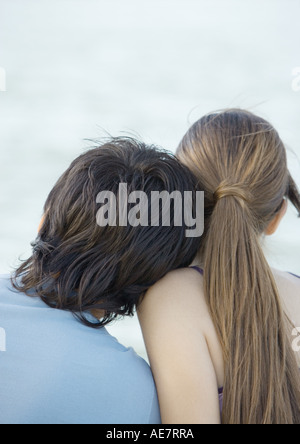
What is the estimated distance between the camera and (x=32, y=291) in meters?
1.30

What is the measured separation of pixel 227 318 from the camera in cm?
127

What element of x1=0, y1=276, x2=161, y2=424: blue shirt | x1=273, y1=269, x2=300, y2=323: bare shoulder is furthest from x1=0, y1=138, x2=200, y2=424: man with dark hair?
x1=273, y1=269, x2=300, y2=323: bare shoulder

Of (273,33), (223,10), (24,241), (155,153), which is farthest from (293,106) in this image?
(155,153)

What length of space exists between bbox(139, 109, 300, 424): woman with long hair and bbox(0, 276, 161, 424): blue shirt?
7cm

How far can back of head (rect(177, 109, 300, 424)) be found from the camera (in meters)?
1.24

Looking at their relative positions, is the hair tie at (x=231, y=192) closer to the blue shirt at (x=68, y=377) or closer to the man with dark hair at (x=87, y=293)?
the man with dark hair at (x=87, y=293)

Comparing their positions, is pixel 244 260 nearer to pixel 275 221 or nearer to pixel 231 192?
pixel 231 192

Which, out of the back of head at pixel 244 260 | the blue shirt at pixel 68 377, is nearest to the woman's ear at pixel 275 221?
the back of head at pixel 244 260

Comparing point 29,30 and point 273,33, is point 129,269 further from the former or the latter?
point 29,30

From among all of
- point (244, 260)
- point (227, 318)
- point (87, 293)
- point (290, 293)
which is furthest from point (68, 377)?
point (290, 293)

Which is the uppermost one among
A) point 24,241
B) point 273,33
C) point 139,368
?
point 273,33

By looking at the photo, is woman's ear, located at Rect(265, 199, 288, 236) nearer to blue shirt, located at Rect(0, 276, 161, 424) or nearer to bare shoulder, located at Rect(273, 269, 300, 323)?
bare shoulder, located at Rect(273, 269, 300, 323)

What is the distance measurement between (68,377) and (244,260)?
450mm

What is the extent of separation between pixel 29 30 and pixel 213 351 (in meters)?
5.63
